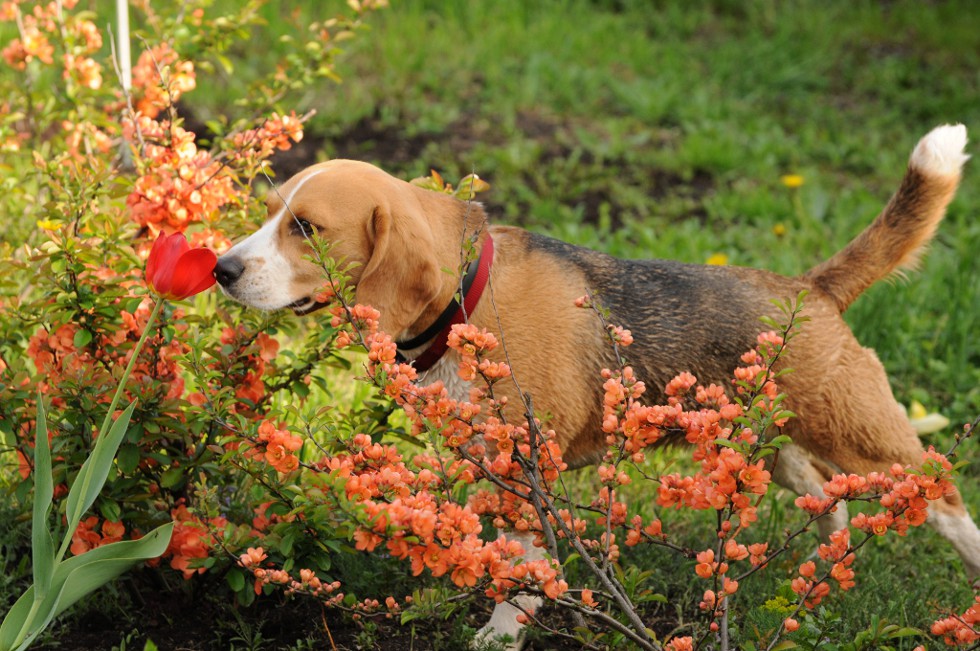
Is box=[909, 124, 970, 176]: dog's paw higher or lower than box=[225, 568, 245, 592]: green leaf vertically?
higher

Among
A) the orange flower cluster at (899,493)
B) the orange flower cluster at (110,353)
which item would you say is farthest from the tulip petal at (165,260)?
the orange flower cluster at (899,493)

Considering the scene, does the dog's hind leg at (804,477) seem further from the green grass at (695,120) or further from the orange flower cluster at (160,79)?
the orange flower cluster at (160,79)

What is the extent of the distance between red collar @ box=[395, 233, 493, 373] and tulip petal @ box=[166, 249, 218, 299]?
1.00 metres

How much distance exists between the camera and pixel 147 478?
2887 mm

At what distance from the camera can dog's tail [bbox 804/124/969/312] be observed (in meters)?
3.36

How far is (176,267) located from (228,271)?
0.80 m

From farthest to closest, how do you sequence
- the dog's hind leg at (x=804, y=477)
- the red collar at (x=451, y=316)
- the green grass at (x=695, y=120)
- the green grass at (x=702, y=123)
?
the green grass at (x=695, y=120) < the green grass at (x=702, y=123) < the dog's hind leg at (x=804, y=477) < the red collar at (x=451, y=316)

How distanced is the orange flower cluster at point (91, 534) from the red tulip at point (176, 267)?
879mm

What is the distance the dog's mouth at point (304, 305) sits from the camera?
2.97 metres

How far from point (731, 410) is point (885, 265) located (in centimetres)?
146

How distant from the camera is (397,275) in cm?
294

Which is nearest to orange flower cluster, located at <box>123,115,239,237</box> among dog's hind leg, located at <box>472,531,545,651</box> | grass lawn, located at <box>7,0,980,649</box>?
dog's hind leg, located at <box>472,531,545,651</box>

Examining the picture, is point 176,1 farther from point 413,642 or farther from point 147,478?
point 413,642

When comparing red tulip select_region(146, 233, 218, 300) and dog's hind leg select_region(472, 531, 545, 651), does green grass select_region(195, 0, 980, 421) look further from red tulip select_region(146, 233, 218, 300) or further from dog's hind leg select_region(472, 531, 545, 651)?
red tulip select_region(146, 233, 218, 300)
